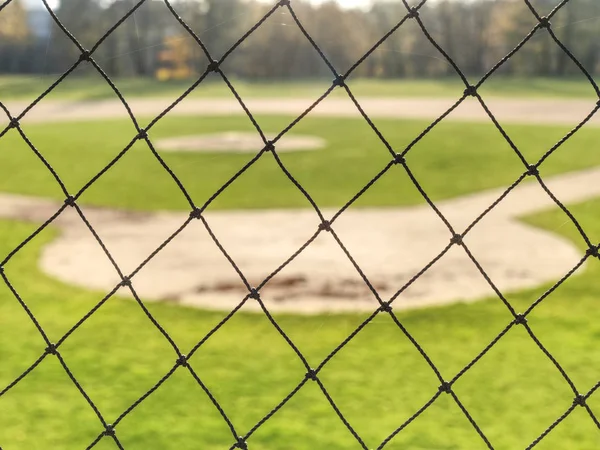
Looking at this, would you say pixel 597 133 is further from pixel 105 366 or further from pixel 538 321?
pixel 105 366

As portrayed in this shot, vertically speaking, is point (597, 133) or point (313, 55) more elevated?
point (313, 55)

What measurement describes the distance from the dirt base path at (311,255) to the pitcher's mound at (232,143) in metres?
6.35

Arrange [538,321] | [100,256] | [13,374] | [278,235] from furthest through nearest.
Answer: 1. [278,235]
2. [100,256]
3. [538,321]
4. [13,374]

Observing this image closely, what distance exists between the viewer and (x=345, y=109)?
89.8 feet

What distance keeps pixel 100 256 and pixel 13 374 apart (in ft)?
9.33

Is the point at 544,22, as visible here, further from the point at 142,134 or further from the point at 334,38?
the point at 334,38

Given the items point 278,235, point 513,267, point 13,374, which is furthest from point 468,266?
point 13,374

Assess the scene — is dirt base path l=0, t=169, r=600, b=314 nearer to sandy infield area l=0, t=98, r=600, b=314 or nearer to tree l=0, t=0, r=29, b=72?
sandy infield area l=0, t=98, r=600, b=314

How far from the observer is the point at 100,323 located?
5812mm

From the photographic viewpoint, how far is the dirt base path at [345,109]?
2380 centimetres

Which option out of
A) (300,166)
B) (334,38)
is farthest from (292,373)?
(334,38)

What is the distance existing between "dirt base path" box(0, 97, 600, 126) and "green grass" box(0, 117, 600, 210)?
10.2 ft

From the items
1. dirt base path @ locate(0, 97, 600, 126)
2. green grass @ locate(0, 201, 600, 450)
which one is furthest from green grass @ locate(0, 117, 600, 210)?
green grass @ locate(0, 201, 600, 450)

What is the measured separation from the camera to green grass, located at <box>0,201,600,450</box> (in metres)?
4.10
